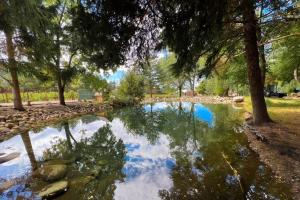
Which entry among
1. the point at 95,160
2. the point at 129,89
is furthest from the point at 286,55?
the point at 129,89

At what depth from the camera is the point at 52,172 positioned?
441 cm

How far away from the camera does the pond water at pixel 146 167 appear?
3592 millimetres

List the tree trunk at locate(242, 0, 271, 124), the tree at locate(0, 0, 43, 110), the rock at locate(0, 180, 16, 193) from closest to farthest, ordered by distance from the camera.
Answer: the tree at locate(0, 0, 43, 110) → the rock at locate(0, 180, 16, 193) → the tree trunk at locate(242, 0, 271, 124)

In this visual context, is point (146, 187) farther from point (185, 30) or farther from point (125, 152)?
point (185, 30)

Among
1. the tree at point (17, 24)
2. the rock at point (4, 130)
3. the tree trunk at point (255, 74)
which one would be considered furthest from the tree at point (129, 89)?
the tree trunk at point (255, 74)

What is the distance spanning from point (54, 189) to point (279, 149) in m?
4.71

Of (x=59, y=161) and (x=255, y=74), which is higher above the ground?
(x=255, y=74)

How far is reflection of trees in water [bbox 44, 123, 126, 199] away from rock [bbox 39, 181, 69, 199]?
0.17 metres

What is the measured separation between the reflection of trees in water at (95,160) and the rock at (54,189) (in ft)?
0.54

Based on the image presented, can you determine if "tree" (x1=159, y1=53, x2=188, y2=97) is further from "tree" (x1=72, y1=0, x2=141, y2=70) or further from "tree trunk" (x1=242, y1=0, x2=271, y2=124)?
"tree trunk" (x1=242, y1=0, x2=271, y2=124)

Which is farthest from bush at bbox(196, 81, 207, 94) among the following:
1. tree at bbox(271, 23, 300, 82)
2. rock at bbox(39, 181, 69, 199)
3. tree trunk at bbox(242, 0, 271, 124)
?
rock at bbox(39, 181, 69, 199)

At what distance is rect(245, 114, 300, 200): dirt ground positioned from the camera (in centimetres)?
369

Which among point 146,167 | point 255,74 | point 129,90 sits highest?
point 255,74

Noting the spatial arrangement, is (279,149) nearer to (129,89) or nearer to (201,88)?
(129,89)
